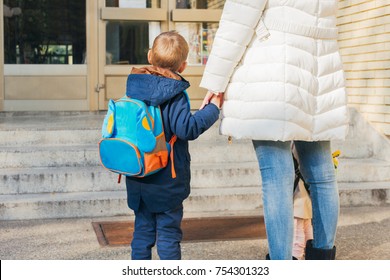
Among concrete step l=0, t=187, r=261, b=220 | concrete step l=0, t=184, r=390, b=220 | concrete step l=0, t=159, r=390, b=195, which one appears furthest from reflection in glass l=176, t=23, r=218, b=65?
concrete step l=0, t=187, r=261, b=220

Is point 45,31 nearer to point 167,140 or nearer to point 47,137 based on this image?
point 47,137

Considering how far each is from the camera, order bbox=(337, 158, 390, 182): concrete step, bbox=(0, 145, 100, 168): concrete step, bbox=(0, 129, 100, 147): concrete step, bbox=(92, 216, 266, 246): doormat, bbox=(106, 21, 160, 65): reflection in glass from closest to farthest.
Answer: bbox=(92, 216, 266, 246): doormat
bbox=(0, 145, 100, 168): concrete step
bbox=(337, 158, 390, 182): concrete step
bbox=(0, 129, 100, 147): concrete step
bbox=(106, 21, 160, 65): reflection in glass

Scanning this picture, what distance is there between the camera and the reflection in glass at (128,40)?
28.7 ft

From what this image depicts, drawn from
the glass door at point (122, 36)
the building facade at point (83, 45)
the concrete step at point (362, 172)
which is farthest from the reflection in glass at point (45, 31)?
the concrete step at point (362, 172)

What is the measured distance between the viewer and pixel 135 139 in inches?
143

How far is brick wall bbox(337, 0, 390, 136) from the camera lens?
688cm

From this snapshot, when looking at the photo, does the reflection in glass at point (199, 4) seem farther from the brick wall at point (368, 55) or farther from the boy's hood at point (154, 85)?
the boy's hood at point (154, 85)

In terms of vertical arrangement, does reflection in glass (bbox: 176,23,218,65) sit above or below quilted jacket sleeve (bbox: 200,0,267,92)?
below

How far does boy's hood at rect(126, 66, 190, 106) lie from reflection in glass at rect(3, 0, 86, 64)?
16.8ft

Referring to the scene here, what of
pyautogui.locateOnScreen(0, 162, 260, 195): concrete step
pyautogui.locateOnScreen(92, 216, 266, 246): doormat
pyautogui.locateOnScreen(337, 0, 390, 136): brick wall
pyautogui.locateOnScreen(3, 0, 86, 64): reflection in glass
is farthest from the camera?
pyautogui.locateOnScreen(3, 0, 86, 64): reflection in glass

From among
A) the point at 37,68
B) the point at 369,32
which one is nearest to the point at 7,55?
the point at 37,68

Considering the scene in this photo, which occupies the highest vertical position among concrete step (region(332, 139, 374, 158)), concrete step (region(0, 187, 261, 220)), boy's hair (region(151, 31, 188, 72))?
boy's hair (region(151, 31, 188, 72))

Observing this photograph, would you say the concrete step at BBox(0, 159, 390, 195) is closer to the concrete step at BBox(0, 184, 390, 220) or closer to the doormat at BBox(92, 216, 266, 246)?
the concrete step at BBox(0, 184, 390, 220)

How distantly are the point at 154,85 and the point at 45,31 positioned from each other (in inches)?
213
